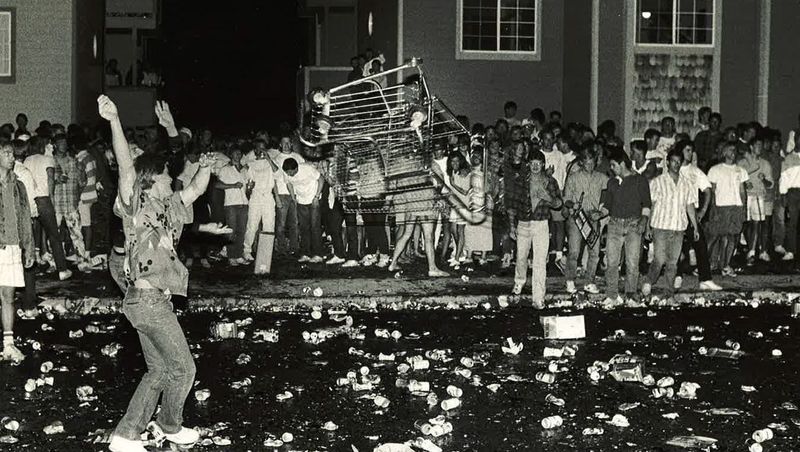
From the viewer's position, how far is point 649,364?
39.1ft

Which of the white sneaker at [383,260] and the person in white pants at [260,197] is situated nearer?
the person in white pants at [260,197]

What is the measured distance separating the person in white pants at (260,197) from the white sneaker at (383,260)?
167 centimetres

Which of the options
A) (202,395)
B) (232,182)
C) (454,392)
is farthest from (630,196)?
(202,395)

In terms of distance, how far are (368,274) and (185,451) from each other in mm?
8743

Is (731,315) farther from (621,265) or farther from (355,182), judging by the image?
(355,182)

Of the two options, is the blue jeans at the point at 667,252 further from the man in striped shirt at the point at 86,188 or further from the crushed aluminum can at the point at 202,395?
the man in striped shirt at the point at 86,188

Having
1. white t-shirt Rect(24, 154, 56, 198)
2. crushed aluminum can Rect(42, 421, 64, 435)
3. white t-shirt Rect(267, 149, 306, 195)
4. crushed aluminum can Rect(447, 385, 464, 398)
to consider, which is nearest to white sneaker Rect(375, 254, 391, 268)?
white t-shirt Rect(267, 149, 306, 195)

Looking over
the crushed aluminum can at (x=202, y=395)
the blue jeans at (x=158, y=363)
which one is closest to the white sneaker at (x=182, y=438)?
the blue jeans at (x=158, y=363)

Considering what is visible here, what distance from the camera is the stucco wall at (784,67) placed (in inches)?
887

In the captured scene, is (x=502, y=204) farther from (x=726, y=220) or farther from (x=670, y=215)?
(x=726, y=220)

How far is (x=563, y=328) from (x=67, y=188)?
294 inches

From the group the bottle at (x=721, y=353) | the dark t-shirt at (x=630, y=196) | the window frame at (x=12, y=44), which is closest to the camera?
the bottle at (x=721, y=353)

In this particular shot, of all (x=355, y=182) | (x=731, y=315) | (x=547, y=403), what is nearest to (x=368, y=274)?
(x=355, y=182)

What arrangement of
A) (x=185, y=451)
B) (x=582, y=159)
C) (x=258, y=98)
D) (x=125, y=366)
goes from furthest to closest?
(x=258, y=98) → (x=582, y=159) → (x=125, y=366) → (x=185, y=451)
